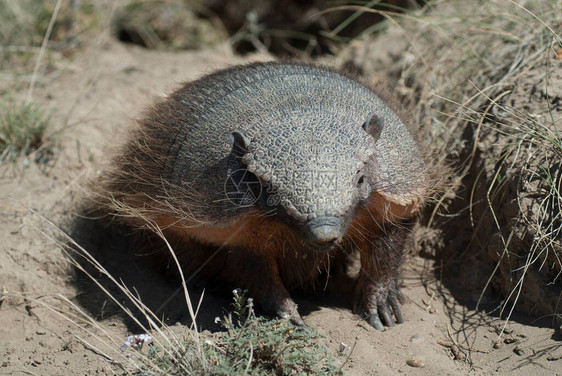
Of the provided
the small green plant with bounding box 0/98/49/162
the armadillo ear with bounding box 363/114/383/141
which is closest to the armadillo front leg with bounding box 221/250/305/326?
the armadillo ear with bounding box 363/114/383/141

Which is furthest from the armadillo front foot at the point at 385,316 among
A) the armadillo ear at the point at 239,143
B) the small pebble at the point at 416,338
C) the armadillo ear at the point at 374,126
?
the armadillo ear at the point at 239,143

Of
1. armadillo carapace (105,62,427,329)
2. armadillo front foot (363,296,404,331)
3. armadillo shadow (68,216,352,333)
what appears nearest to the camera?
armadillo carapace (105,62,427,329)

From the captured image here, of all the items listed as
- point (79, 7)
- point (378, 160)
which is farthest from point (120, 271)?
point (79, 7)

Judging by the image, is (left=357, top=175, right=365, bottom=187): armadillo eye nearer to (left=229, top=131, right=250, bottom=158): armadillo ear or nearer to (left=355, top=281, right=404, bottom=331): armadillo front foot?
(left=229, top=131, right=250, bottom=158): armadillo ear

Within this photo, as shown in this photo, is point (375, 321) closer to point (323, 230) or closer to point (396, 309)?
point (396, 309)

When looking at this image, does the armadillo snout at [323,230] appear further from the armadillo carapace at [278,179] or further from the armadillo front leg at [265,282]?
the armadillo front leg at [265,282]

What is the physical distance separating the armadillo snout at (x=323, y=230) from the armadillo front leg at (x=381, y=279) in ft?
3.88

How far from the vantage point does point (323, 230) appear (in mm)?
3727

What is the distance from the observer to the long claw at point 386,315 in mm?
5082

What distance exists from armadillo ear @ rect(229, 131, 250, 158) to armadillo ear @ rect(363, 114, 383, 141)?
33.2 inches

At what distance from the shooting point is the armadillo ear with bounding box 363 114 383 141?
4.37 meters

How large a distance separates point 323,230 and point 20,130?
13.7 ft

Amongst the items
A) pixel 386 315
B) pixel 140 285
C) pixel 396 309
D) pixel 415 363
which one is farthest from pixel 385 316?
pixel 140 285

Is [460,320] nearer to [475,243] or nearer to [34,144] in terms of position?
[475,243]
